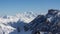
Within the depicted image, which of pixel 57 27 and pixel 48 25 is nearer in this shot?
pixel 57 27

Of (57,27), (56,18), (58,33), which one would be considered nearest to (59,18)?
(56,18)

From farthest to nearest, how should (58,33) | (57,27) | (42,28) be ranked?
(42,28) → (57,27) → (58,33)

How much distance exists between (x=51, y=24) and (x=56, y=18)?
835 centimetres

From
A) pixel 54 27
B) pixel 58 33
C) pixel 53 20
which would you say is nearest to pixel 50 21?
pixel 53 20

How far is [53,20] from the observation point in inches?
6688

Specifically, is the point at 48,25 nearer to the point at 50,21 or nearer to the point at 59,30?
the point at 50,21

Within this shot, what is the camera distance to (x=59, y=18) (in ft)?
550

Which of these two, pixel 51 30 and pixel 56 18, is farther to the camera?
pixel 56 18

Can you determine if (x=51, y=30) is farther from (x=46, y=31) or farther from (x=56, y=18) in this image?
(x=56, y=18)

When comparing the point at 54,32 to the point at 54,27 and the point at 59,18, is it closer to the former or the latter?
the point at 54,27

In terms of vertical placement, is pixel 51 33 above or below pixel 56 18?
below

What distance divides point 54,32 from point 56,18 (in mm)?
25057

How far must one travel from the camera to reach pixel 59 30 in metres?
148

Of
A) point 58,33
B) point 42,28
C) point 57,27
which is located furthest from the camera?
point 42,28
